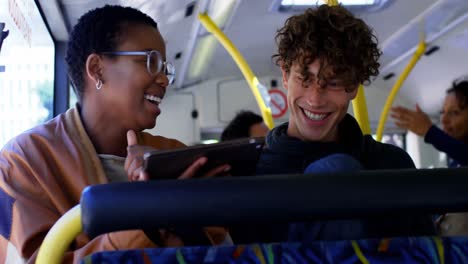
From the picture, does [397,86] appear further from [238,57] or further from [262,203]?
[262,203]

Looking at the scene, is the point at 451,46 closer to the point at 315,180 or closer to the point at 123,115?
the point at 123,115

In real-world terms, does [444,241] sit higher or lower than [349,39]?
lower

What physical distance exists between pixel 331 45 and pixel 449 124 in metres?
2.30

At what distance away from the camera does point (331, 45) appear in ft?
6.61

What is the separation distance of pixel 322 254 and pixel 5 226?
95cm

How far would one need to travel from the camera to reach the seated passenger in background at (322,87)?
203 cm

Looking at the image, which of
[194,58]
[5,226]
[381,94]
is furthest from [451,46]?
A: [5,226]

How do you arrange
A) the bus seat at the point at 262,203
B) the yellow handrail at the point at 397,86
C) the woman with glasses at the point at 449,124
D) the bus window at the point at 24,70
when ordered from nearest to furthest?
the bus seat at the point at 262,203 < the bus window at the point at 24,70 < the woman with glasses at the point at 449,124 < the yellow handrail at the point at 397,86

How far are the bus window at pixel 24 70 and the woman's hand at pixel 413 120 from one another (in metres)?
2.00

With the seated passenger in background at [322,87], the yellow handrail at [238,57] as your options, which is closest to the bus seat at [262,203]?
the seated passenger in background at [322,87]

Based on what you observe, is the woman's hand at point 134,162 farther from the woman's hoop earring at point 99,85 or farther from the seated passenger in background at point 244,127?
the seated passenger in background at point 244,127

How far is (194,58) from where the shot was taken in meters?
7.90

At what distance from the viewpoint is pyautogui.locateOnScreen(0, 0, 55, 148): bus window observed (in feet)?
9.28

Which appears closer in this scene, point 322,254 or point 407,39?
point 322,254
